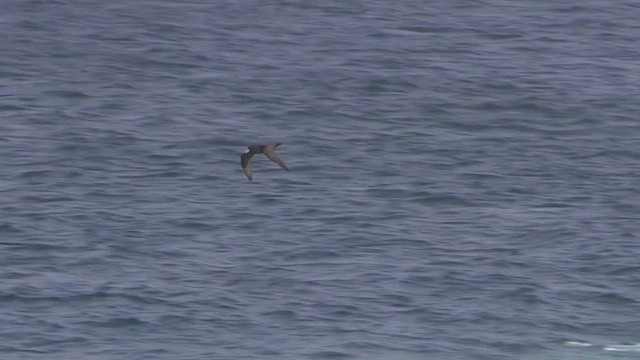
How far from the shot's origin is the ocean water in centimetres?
2656

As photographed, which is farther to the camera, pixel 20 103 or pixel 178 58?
pixel 178 58

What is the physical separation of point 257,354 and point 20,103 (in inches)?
622

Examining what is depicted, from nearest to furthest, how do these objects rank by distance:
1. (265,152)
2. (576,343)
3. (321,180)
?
(576,343)
(265,152)
(321,180)

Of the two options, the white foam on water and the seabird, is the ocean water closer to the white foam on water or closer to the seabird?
the white foam on water

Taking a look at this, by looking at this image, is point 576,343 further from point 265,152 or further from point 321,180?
point 321,180

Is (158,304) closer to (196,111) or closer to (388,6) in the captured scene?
(196,111)

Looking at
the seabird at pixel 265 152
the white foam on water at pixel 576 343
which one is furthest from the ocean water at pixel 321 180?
the seabird at pixel 265 152

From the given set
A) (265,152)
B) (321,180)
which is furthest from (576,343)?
(321,180)

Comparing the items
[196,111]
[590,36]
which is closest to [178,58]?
[196,111]

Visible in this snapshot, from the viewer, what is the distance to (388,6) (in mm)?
49188

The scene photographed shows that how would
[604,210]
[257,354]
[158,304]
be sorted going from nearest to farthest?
1. [257,354]
2. [158,304]
3. [604,210]

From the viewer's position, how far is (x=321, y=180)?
34188mm

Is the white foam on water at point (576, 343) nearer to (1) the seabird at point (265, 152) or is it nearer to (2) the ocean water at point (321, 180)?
(2) the ocean water at point (321, 180)

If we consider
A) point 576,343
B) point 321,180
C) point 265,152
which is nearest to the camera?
point 576,343
